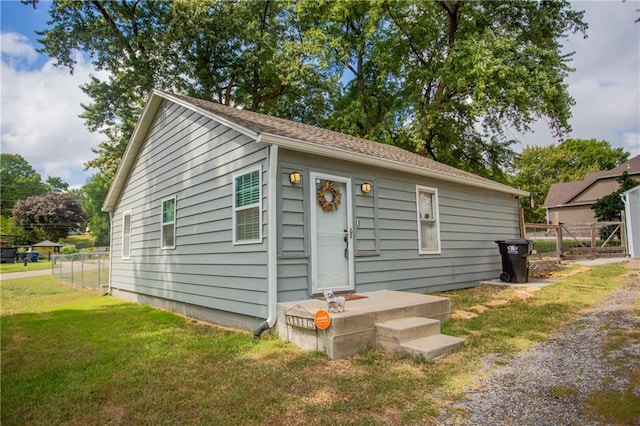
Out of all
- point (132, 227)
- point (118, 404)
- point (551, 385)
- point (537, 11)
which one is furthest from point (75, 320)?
point (537, 11)

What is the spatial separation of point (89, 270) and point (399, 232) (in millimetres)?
10867

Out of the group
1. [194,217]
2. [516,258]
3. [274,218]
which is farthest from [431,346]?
[516,258]

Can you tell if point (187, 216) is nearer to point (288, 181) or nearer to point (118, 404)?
point (288, 181)

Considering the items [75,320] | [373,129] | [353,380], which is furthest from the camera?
[373,129]

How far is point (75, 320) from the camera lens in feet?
21.5

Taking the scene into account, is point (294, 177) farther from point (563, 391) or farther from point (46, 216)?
point (46, 216)

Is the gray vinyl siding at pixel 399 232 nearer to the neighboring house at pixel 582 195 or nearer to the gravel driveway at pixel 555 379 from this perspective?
the gravel driveway at pixel 555 379

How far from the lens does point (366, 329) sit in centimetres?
409

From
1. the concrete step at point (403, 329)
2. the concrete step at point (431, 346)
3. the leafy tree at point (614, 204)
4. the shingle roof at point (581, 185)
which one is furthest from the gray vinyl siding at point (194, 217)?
the shingle roof at point (581, 185)

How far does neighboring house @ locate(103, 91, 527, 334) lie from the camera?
5012 millimetres

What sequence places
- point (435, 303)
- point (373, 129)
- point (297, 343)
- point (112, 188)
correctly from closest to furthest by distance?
point (297, 343), point (435, 303), point (112, 188), point (373, 129)

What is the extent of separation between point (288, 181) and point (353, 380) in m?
2.75

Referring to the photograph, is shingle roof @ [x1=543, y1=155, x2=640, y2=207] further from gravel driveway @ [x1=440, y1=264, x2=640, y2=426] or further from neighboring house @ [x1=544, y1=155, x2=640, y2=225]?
gravel driveway @ [x1=440, y1=264, x2=640, y2=426]

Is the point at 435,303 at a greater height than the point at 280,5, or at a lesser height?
lesser
